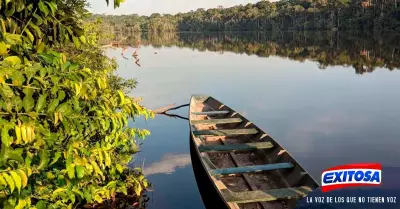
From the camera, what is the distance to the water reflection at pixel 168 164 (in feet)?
35.2

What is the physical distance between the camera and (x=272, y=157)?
8797 mm

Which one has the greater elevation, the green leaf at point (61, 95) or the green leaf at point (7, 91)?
the green leaf at point (7, 91)

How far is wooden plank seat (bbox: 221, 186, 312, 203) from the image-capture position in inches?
246

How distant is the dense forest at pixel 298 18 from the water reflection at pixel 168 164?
113 feet

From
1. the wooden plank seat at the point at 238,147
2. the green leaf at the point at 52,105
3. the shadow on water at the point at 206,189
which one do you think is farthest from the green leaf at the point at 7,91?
the wooden plank seat at the point at 238,147

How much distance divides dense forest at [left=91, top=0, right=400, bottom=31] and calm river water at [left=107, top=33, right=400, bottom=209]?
844 inches

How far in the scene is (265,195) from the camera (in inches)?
252

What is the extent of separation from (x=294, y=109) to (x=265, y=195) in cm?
1245

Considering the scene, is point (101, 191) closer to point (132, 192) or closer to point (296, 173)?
point (132, 192)

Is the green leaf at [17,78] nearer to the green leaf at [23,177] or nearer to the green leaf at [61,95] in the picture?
the green leaf at [61,95]

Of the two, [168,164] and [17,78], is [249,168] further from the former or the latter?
[17,78]

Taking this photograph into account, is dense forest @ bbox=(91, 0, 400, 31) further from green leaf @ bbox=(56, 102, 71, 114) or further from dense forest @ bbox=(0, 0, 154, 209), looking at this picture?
green leaf @ bbox=(56, 102, 71, 114)

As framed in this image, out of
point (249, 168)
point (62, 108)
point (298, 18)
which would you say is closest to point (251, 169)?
point (249, 168)

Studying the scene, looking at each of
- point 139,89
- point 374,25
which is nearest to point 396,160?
point 139,89
